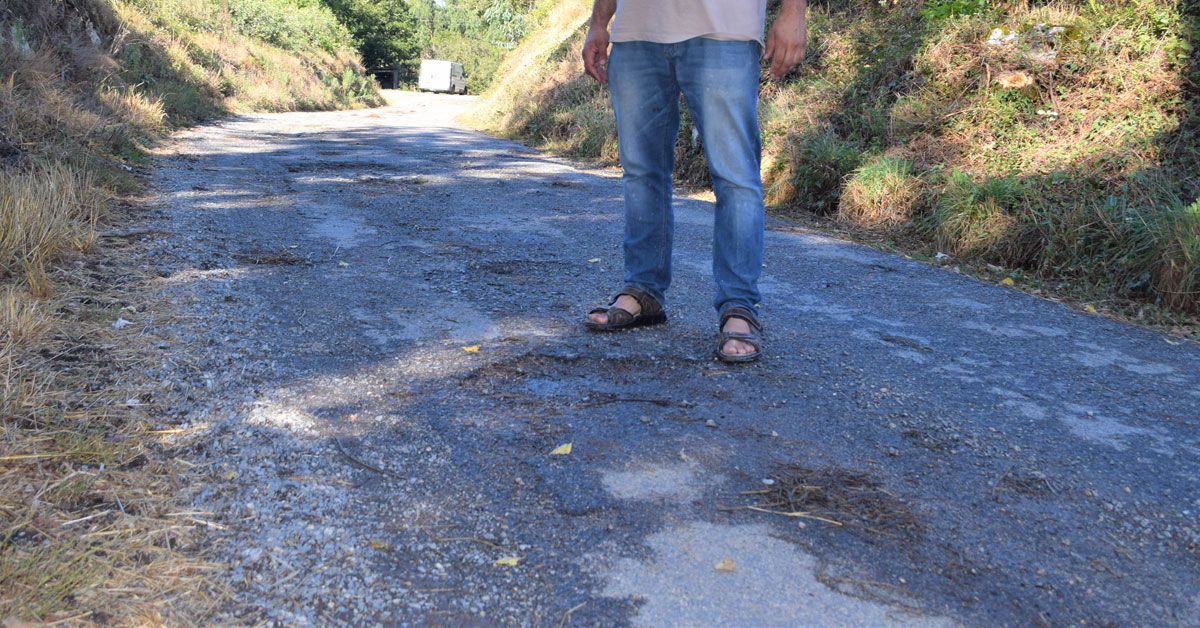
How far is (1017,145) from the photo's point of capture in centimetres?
575

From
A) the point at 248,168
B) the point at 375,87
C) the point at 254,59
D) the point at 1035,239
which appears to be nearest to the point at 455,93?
the point at 375,87

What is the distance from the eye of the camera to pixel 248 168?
23.5ft

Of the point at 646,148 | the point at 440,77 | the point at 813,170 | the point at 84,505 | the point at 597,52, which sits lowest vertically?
the point at 84,505

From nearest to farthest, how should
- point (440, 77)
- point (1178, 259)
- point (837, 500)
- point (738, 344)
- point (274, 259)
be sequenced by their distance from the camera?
1. point (837, 500)
2. point (738, 344)
3. point (274, 259)
4. point (1178, 259)
5. point (440, 77)

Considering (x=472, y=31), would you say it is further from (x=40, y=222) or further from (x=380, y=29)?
(x=40, y=222)

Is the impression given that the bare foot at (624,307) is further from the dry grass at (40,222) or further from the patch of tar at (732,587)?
the dry grass at (40,222)

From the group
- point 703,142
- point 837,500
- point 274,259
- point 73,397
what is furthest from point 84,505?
point 274,259

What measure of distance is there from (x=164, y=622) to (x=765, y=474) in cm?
122

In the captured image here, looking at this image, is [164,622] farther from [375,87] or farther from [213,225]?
[375,87]

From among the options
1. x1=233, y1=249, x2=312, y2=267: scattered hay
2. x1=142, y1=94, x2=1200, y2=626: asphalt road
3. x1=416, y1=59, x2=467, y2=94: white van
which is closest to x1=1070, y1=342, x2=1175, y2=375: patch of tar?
x1=142, y1=94, x2=1200, y2=626: asphalt road

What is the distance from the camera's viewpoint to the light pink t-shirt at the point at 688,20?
106 inches

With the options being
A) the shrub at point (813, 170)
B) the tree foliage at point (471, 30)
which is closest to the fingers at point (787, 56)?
the shrub at point (813, 170)

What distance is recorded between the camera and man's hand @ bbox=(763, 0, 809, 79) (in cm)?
273

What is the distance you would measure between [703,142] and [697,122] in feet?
0.37
